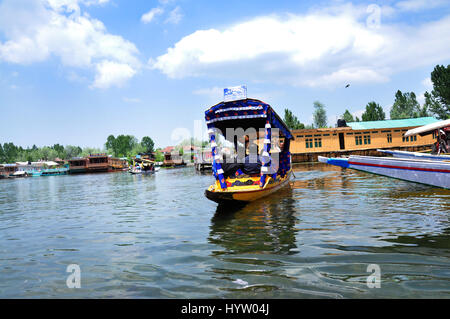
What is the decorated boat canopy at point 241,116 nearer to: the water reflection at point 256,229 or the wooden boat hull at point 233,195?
the wooden boat hull at point 233,195

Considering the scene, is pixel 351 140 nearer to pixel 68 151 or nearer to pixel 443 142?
pixel 443 142

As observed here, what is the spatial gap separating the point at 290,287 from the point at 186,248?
266 cm

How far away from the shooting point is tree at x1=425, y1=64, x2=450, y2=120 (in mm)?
53469

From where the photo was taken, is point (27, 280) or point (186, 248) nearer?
point (27, 280)

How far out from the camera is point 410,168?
7.50 metres

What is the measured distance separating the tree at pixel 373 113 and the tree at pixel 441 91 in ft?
34.2

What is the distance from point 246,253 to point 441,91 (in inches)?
2556

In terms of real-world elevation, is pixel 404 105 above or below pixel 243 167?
above
